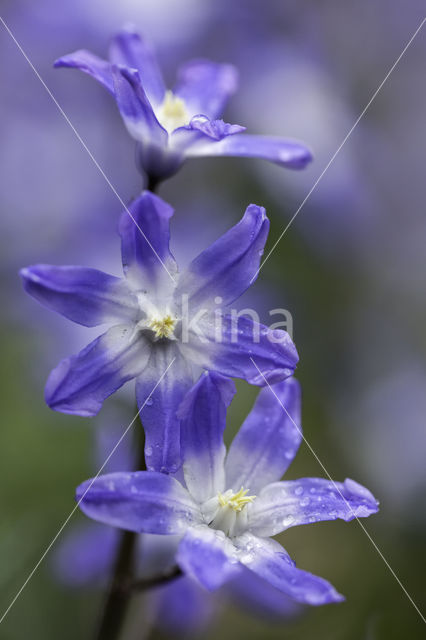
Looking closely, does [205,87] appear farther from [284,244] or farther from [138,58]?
[284,244]

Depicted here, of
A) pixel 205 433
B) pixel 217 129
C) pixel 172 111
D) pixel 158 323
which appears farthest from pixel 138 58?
pixel 205 433

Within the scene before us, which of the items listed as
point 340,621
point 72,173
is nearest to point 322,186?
point 72,173

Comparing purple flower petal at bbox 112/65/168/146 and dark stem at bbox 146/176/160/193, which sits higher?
purple flower petal at bbox 112/65/168/146

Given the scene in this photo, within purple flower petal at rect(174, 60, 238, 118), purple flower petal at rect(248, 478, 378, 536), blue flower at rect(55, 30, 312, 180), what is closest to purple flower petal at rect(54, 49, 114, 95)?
blue flower at rect(55, 30, 312, 180)

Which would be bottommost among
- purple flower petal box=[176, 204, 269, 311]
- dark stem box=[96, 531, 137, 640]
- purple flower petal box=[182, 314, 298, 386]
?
dark stem box=[96, 531, 137, 640]

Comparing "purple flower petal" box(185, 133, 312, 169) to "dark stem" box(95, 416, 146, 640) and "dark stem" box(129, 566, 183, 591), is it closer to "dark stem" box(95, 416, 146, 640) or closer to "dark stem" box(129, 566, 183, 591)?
"dark stem" box(95, 416, 146, 640)

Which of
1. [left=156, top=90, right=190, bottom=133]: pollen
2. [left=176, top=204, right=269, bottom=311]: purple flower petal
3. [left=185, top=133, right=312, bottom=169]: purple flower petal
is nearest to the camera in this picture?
[left=176, top=204, right=269, bottom=311]: purple flower petal
